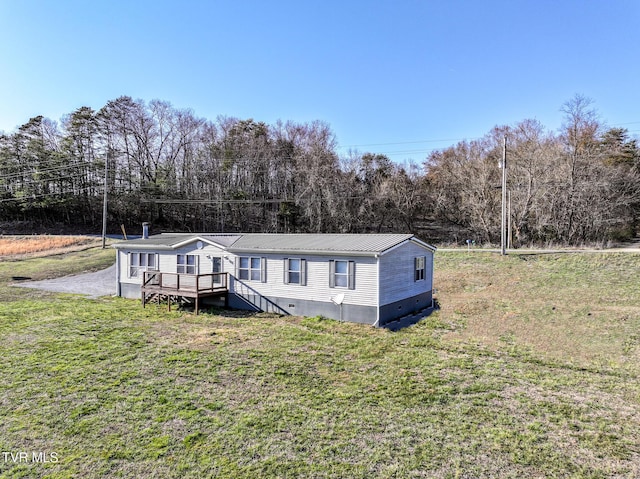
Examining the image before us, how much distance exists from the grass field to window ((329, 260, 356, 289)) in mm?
1407

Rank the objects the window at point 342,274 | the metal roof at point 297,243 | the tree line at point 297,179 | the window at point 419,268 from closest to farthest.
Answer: the window at point 342,274, the metal roof at point 297,243, the window at point 419,268, the tree line at point 297,179

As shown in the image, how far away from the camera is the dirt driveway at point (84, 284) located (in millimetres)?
17941

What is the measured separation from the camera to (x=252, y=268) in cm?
1431

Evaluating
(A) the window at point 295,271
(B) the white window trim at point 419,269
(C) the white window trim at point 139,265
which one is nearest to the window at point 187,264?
(C) the white window trim at point 139,265

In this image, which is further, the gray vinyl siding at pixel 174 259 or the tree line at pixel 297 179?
the tree line at pixel 297 179

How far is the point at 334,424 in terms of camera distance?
5.71m

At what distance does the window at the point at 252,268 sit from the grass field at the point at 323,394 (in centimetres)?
162

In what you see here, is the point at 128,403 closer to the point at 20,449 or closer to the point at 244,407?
the point at 20,449

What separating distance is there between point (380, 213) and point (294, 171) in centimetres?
969

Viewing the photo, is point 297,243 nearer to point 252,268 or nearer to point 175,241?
point 252,268

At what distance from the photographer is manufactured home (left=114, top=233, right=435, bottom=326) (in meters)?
12.2

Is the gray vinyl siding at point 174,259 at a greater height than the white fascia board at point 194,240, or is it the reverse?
the white fascia board at point 194,240

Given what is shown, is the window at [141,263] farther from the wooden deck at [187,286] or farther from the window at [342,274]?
the window at [342,274]

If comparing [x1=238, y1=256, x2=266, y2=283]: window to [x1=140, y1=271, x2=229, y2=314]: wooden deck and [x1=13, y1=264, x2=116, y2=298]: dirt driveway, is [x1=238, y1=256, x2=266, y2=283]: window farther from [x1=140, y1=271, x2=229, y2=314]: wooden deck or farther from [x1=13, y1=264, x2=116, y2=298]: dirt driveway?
[x1=13, y1=264, x2=116, y2=298]: dirt driveway
